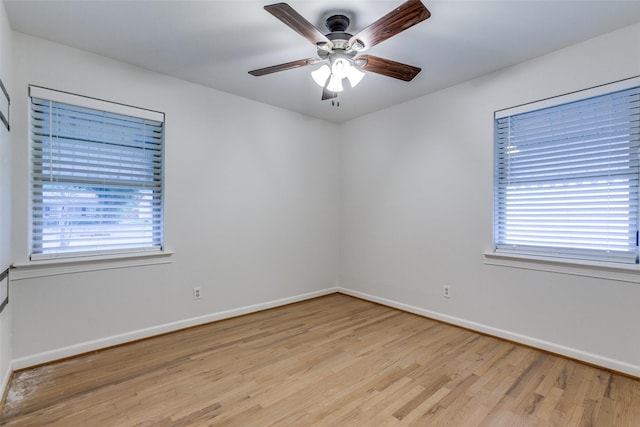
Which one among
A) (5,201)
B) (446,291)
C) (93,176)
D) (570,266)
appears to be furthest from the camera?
(446,291)

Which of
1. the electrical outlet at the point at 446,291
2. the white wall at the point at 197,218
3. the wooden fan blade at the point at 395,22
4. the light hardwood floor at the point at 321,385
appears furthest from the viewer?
the electrical outlet at the point at 446,291

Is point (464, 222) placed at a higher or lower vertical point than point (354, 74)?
lower

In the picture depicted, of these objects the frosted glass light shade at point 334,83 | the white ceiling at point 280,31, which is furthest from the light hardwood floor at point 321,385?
the white ceiling at point 280,31

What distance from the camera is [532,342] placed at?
2.76 meters

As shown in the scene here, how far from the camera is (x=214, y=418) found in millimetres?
1819

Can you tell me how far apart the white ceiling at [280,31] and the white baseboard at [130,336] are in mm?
2562

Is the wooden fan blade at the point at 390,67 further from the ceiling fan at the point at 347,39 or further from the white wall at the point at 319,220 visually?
the white wall at the point at 319,220

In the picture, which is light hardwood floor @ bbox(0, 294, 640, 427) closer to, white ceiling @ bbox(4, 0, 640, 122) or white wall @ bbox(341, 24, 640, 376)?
white wall @ bbox(341, 24, 640, 376)

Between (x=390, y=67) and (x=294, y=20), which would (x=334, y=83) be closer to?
(x=390, y=67)

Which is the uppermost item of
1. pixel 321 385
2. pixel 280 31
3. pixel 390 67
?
pixel 280 31

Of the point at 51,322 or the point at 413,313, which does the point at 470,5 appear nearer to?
the point at 413,313

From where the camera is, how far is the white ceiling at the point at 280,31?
2080 mm

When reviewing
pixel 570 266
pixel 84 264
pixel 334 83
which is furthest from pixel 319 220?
pixel 570 266

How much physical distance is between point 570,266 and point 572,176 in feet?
2.53
